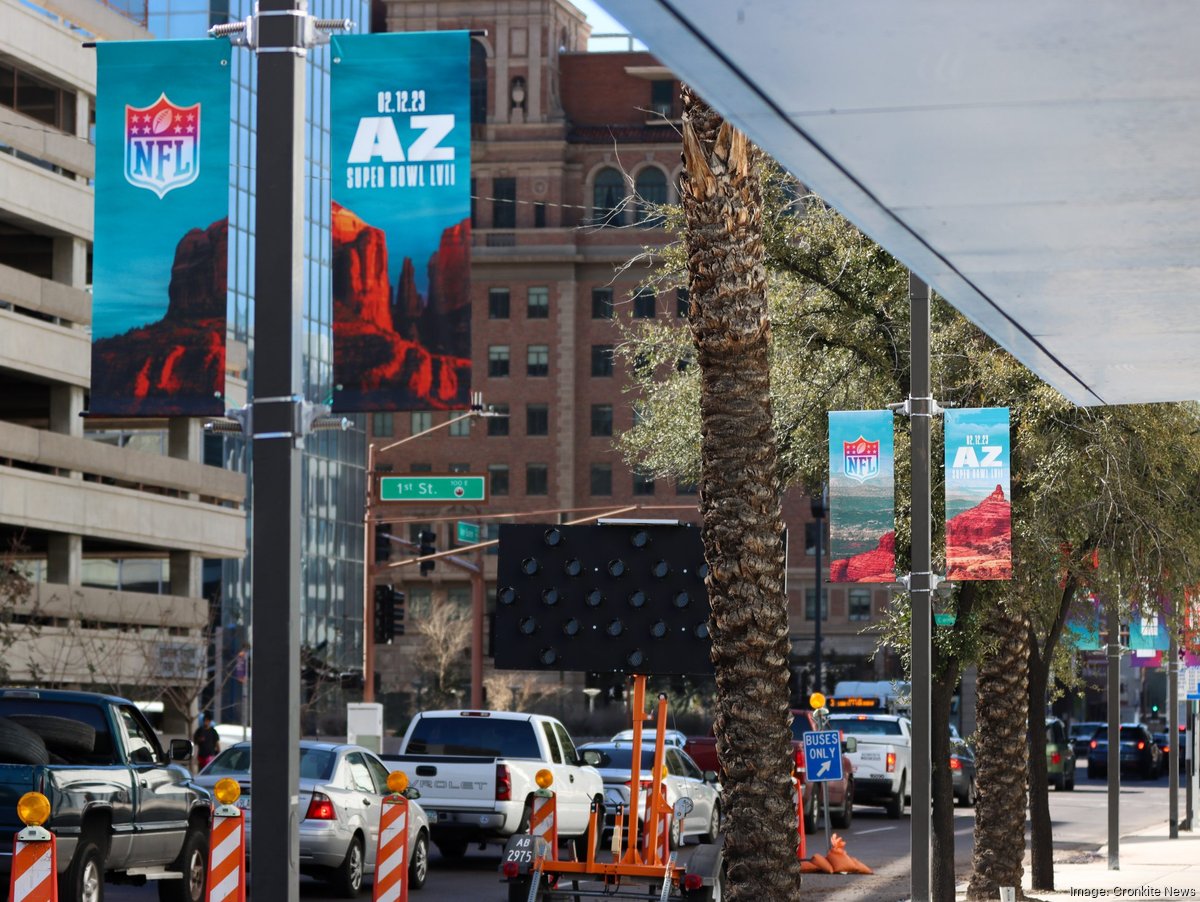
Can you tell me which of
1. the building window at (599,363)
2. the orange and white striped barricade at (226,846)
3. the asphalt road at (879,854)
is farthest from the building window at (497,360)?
the orange and white striped barricade at (226,846)

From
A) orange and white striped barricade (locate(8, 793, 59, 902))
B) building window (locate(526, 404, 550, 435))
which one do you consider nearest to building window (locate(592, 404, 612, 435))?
building window (locate(526, 404, 550, 435))

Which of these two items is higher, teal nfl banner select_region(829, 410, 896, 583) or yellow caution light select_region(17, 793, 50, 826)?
teal nfl banner select_region(829, 410, 896, 583)

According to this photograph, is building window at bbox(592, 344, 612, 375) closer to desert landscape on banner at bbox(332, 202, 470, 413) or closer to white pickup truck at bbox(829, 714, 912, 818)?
white pickup truck at bbox(829, 714, 912, 818)

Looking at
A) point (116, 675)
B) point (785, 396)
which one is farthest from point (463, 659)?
point (785, 396)

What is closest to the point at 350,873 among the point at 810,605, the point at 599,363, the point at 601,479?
the point at 810,605

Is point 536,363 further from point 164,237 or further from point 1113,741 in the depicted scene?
point 164,237

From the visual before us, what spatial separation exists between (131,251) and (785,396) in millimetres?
13876

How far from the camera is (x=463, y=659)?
104 metres

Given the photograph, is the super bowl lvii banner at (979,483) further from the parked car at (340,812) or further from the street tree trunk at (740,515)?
the parked car at (340,812)

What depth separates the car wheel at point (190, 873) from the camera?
18.0m

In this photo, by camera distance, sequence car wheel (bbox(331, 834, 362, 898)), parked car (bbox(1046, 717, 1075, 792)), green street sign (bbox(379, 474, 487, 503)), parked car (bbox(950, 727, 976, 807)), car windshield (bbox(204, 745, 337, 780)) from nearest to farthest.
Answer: car wheel (bbox(331, 834, 362, 898)), car windshield (bbox(204, 745, 337, 780)), green street sign (bbox(379, 474, 487, 503)), parked car (bbox(950, 727, 976, 807)), parked car (bbox(1046, 717, 1075, 792))

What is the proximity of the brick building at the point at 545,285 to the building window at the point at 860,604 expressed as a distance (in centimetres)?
8

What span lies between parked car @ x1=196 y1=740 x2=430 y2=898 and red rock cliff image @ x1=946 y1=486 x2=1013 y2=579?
6479 mm

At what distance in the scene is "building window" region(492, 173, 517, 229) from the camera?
108756mm
